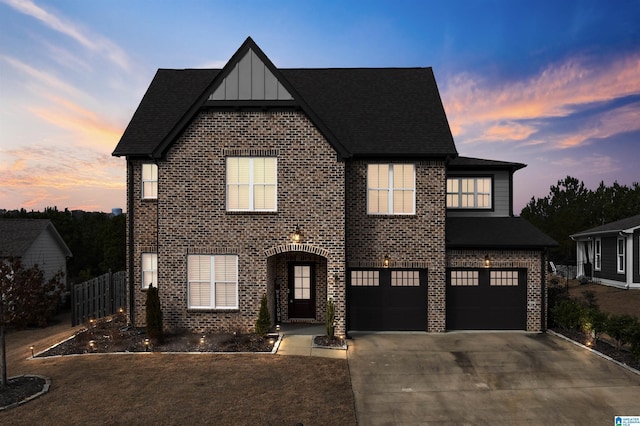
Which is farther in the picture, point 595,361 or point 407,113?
point 407,113

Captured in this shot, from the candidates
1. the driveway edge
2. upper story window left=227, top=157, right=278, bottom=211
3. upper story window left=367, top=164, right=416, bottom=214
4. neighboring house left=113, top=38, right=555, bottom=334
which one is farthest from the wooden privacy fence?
the driveway edge

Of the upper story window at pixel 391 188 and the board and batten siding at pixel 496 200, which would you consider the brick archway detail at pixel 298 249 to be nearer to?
the upper story window at pixel 391 188

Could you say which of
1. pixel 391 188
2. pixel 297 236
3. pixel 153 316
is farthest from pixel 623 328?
pixel 153 316

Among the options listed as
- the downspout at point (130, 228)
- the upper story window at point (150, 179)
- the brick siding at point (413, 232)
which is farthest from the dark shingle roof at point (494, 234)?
the downspout at point (130, 228)

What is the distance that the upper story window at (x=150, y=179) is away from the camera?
50.2 ft

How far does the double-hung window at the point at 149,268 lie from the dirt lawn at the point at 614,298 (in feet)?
66.5

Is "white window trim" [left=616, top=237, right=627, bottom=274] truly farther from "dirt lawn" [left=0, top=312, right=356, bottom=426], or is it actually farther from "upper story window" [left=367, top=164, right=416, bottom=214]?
"dirt lawn" [left=0, top=312, right=356, bottom=426]

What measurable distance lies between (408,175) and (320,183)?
364cm

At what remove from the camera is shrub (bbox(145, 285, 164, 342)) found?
42.4 ft

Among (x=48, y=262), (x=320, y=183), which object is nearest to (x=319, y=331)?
(x=320, y=183)

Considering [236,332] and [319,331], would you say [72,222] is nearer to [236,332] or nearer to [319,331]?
[236,332]

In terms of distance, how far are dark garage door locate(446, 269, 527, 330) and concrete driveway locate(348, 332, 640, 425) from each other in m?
1.12

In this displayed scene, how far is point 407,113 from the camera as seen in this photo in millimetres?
16438

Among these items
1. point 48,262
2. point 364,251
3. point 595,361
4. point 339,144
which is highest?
point 339,144
